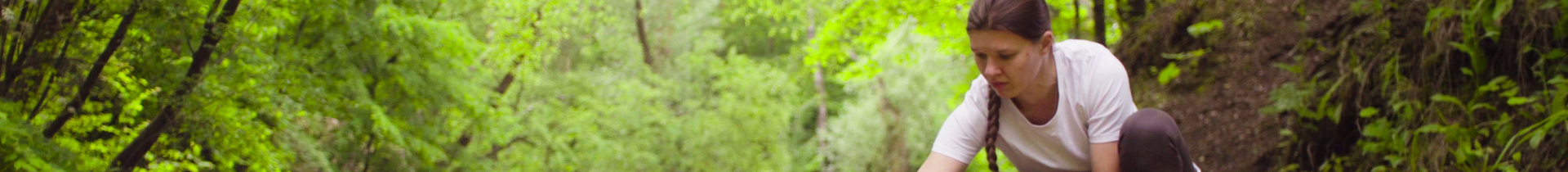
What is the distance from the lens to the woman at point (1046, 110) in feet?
5.41

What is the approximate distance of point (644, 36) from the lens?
15.2m

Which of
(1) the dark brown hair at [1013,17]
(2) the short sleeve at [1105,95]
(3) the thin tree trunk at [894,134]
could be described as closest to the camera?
(1) the dark brown hair at [1013,17]

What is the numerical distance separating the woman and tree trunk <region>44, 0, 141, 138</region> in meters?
2.18

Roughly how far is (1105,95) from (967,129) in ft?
0.97

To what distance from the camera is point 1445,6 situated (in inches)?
108

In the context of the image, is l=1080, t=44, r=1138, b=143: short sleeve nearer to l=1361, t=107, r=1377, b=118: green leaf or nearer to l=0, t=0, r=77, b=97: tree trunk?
l=1361, t=107, r=1377, b=118: green leaf

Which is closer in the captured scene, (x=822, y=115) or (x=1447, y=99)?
(x=1447, y=99)

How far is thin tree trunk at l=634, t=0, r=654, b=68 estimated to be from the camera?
48.0 feet

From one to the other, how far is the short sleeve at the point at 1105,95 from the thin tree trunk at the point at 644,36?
12900 mm

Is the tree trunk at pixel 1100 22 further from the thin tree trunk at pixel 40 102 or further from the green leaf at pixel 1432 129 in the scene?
the thin tree trunk at pixel 40 102

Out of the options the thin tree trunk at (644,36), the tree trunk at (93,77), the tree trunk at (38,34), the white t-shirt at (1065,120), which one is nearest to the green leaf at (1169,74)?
the white t-shirt at (1065,120)

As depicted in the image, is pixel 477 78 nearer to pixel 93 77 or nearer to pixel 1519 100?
pixel 93 77

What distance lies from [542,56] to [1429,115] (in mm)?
8853

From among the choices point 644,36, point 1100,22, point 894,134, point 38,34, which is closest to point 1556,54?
point 1100,22
